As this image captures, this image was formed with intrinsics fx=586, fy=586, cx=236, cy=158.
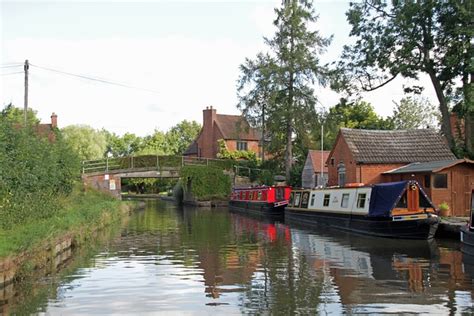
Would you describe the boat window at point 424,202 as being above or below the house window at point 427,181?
below

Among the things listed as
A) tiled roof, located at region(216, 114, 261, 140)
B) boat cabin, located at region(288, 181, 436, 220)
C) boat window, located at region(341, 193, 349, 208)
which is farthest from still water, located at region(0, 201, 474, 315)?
tiled roof, located at region(216, 114, 261, 140)

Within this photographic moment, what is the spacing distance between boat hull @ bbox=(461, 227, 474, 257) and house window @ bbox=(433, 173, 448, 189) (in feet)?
27.2

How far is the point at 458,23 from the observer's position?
100ft

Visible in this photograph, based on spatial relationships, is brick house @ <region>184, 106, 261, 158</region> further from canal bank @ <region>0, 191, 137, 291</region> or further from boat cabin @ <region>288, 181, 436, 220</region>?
canal bank @ <region>0, 191, 137, 291</region>

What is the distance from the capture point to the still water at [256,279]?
1100cm

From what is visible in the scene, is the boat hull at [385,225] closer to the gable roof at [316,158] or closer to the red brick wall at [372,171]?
the red brick wall at [372,171]

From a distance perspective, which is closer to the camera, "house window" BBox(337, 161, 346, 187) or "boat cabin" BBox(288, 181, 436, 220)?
"boat cabin" BBox(288, 181, 436, 220)

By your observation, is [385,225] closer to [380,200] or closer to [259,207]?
[380,200]

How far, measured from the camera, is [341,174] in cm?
3634

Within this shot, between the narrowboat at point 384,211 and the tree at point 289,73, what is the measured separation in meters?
16.3

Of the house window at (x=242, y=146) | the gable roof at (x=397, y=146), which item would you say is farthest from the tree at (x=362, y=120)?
the gable roof at (x=397, y=146)

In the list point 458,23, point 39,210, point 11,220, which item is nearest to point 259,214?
point 458,23

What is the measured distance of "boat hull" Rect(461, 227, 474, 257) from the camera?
57.5ft

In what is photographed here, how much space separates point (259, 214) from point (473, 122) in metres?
15.7
